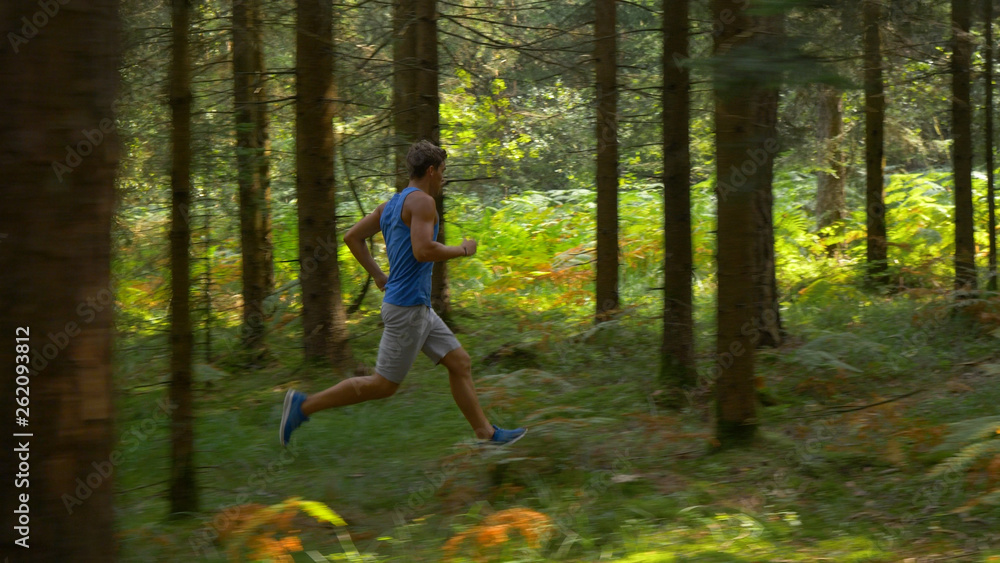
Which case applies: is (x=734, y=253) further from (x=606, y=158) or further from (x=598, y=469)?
(x=606, y=158)

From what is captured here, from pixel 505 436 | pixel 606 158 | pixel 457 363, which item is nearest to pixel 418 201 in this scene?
pixel 457 363

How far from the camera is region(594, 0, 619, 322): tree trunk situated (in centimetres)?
1091

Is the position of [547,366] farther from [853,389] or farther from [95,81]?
[95,81]

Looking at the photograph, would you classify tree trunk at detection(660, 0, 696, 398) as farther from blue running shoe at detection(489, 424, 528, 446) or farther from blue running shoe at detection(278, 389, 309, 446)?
blue running shoe at detection(278, 389, 309, 446)

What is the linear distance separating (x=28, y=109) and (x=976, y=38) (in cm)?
1162

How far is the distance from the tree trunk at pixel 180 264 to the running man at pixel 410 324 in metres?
1.23

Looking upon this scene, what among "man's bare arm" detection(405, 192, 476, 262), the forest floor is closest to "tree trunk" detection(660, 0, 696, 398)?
the forest floor

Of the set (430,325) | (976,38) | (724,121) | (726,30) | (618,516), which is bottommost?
(618,516)

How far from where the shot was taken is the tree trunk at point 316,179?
8.80m

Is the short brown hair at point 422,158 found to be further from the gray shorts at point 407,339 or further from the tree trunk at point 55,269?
the tree trunk at point 55,269

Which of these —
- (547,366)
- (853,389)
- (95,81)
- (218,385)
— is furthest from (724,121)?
(218,385)

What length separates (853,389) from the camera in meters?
7.93

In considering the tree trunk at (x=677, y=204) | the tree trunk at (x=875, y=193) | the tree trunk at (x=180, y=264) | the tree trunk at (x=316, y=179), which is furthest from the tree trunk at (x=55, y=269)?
the tree trunk at (x=875, y=193)

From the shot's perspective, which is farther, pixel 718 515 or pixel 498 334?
pixel 498 334
